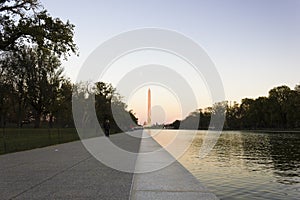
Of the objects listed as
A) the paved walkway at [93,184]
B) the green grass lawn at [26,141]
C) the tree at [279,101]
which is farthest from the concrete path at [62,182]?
the tree at [279,101]

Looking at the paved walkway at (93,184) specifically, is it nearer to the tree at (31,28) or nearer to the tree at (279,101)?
the tree at (31,28)

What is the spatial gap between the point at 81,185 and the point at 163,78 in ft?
85.0

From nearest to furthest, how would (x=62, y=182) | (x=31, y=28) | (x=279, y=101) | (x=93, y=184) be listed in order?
(x=93, y=184) < (x=62, y=182) < (x=31, y=28) < (x=279, y=101)

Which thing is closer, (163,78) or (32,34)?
(32,34)

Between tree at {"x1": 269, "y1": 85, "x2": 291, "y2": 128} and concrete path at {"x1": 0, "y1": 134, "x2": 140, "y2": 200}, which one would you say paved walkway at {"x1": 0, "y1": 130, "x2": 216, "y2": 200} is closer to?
concrete path at {"x1": 0, "y1": 134, "x2": 140, "y2": 200}

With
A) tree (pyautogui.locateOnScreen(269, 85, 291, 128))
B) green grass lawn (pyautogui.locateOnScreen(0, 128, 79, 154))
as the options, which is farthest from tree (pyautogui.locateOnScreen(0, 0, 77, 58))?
tree (pyautogui.locateOnScreen(269, 85, 291, 128))

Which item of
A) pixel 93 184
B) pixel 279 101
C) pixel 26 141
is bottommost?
pixel 93 184

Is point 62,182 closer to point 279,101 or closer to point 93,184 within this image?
point 93,184

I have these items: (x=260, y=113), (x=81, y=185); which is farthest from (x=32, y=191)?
(x=260, y=113)

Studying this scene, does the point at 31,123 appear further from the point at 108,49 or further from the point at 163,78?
the point at 108,49

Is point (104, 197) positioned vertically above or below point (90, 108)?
below

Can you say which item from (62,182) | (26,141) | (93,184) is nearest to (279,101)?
(26,141)

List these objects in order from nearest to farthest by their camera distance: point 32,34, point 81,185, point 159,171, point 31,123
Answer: point 81,185 → point 159,171 → point 32,34 → point 31,123

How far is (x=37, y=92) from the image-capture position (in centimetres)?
6694
